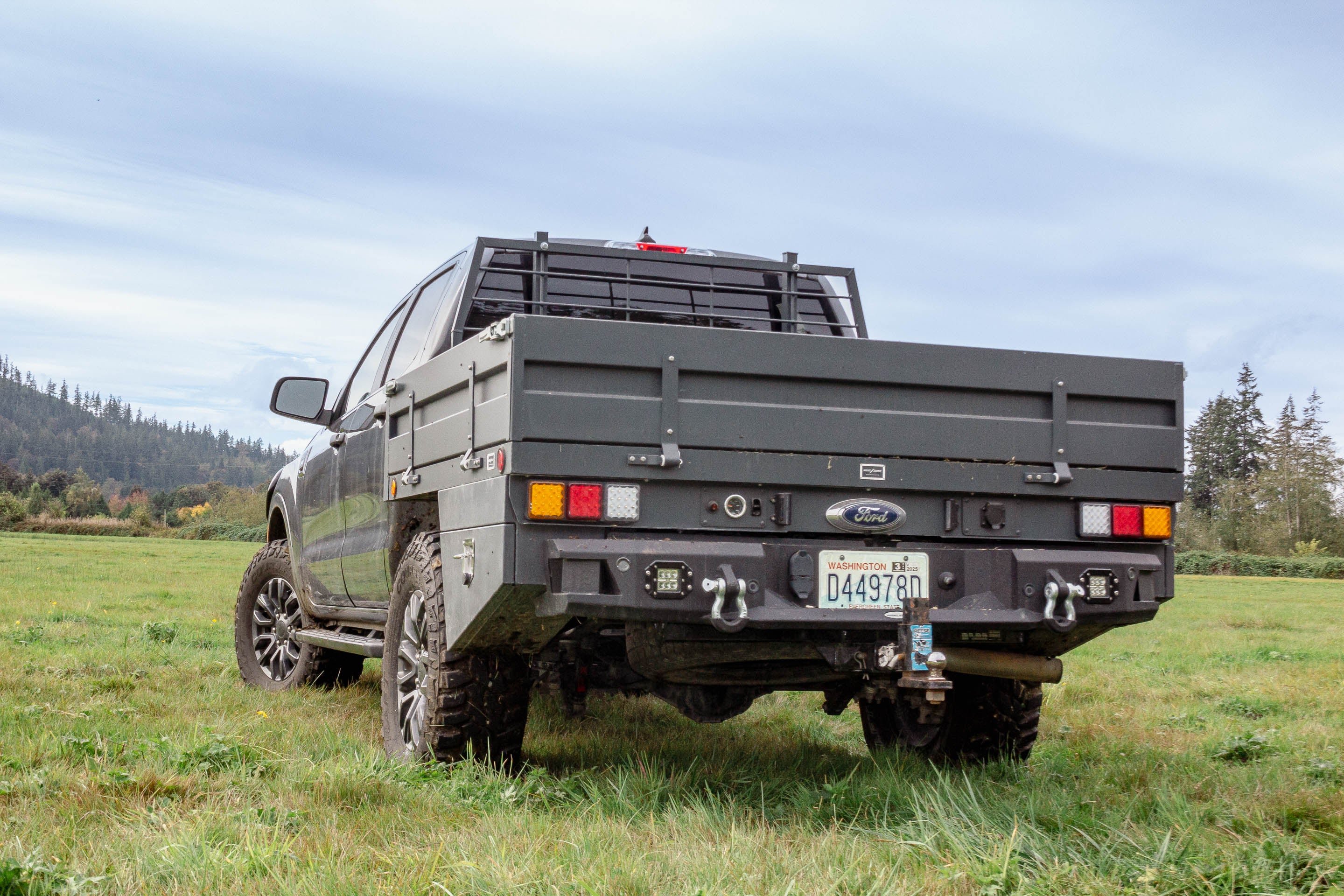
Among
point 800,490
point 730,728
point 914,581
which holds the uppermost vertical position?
point 800,490

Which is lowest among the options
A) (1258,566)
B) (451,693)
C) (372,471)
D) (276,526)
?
(1258,566)

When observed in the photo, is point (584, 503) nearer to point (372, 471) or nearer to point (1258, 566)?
point (372, 471)

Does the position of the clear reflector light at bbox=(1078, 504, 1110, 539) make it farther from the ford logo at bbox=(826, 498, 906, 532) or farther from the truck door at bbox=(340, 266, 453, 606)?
the truck door at bbox=(340, 266, 453, 606)

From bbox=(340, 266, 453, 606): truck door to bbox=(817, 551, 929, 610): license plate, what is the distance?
6.91 ft

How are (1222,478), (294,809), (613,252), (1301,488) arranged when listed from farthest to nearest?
(1222,478)
(1301,488)
(613,252)
(294,809)

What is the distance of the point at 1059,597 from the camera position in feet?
12.9

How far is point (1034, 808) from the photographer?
342 centimetres

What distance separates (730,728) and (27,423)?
726 ft

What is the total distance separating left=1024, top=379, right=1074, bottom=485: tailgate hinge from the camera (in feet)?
13.1

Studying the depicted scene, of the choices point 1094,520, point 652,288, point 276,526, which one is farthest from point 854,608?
point 276,526

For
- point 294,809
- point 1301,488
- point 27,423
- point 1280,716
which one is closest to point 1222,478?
point 1301,488

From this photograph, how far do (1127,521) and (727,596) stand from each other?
1540mm

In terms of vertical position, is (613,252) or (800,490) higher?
(613,252)

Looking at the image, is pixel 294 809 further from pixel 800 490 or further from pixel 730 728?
pixel 730 728
